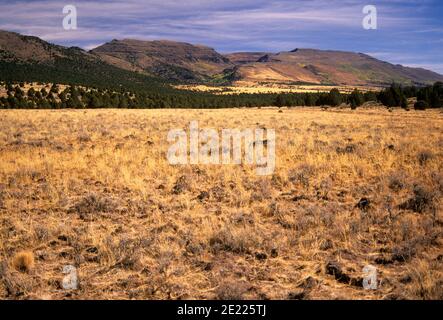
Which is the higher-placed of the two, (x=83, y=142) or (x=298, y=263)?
(x=83, y=142)

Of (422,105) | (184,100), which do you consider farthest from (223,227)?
(184,100)

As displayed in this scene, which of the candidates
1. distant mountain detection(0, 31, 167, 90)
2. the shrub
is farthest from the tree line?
distant mountain detection(0, 31, 167, 90)

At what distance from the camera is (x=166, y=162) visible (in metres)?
14.1

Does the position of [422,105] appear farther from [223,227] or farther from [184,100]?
[184,100]

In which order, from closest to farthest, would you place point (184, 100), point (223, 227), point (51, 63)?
1. point (223, 227)
2. point (184, 100)
3. point (51, 63)

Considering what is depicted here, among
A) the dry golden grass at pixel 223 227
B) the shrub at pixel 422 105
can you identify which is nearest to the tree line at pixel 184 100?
the shrub at pixel 422 105

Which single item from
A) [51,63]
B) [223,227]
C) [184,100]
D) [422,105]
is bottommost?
[223,227]

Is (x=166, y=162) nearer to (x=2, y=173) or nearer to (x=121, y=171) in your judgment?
(x=121, y=171)

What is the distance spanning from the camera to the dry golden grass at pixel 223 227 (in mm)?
5566

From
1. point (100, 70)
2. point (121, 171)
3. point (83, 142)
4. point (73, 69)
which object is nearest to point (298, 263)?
point (121, 171)

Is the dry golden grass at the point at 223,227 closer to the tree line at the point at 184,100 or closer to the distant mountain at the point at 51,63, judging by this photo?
the tree line at the point at 184,100

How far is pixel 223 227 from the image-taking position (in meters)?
7.67

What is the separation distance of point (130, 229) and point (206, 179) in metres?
4.42

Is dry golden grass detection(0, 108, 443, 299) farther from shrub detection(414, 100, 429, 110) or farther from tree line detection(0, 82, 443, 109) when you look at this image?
tree line detection(0, 82, 443, 109)
